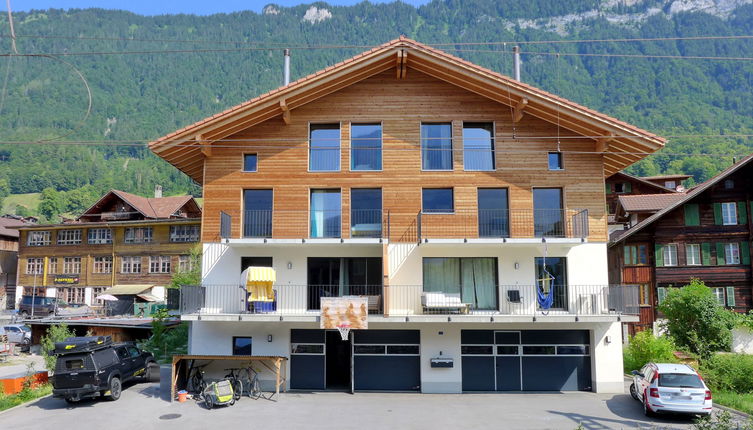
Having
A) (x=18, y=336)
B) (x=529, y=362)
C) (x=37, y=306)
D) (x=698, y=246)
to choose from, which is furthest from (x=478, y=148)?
(x=37, y=306)

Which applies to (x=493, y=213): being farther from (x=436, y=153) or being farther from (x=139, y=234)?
(x=139, y=234)

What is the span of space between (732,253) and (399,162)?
27.4 m

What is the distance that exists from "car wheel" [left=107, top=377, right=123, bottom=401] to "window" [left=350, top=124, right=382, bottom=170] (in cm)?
1129

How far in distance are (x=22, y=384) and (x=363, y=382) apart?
41.4 feet

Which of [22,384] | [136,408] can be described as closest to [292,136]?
[136,408]

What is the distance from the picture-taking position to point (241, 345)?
71.4 feet

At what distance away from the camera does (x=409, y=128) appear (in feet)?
73.7

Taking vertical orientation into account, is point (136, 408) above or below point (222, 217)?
below

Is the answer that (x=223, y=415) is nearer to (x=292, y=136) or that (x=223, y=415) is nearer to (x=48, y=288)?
(x=292, y=136)

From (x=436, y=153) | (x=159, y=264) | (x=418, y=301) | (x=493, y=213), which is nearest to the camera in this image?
(x=418, y=301)

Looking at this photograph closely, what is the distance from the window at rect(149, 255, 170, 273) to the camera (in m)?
52.4

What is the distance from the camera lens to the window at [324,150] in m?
22.5

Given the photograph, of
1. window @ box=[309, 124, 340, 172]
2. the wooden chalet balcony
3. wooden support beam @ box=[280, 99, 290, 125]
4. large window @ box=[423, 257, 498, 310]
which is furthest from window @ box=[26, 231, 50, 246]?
large window @ box=[423, 257, 498, 310]

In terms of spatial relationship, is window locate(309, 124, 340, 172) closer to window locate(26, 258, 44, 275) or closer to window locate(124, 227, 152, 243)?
window locate(124, 227, 152, 243)
